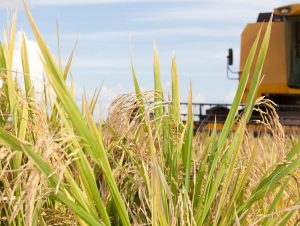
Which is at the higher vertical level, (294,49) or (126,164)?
(126,164)

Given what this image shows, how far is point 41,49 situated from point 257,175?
1.16 m

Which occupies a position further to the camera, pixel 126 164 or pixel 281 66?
pixel 281 66

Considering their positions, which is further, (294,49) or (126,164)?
(294,49)

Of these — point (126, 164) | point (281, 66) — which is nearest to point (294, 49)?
point (281, 66)

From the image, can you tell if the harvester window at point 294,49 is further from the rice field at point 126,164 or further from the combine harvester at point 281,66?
the rice field at point 126,164

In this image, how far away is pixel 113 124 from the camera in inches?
99.2

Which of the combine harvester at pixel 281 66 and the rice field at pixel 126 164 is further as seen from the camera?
the combine harvester at pixel 281 66

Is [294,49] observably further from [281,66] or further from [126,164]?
[126,164]

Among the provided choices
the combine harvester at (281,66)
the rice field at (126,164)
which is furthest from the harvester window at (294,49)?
the rice field at (126,164)

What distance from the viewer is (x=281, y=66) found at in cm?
1492

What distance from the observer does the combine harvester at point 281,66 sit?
14219 mm

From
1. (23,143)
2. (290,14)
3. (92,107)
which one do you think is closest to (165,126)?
(92,107)

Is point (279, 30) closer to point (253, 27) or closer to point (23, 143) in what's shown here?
point (253, 27)

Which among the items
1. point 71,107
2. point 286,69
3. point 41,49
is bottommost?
point 286,69
